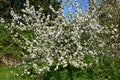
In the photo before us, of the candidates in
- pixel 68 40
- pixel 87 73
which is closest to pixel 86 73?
pixel 87 73

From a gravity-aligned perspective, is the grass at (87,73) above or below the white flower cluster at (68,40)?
below

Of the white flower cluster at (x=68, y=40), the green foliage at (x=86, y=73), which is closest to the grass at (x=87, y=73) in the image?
the green foliage at (x=86, y=73)

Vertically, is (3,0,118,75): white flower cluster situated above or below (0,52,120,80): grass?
above

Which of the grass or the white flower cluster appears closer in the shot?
the white flower cluster

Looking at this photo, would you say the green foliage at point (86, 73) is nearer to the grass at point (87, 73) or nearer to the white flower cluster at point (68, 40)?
the grass at point (87, 73)

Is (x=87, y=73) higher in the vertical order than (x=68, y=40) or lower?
lower

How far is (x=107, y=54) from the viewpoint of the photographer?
35.4 feet

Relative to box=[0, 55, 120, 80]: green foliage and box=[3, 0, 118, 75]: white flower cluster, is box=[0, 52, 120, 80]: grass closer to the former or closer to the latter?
box=[0, 55, 120, 80]: green foliage

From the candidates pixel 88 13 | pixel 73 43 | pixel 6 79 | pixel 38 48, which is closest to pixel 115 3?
pixel 88 13

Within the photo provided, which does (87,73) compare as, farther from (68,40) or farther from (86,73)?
(68,40)

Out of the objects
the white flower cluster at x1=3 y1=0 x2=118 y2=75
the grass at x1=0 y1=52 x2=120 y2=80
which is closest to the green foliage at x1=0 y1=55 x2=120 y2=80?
the grass at x1=0 y1=52 x2=120 y2=80

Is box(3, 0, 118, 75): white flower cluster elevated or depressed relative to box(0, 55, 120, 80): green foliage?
elevated

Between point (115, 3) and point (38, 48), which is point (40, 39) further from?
point (115, 3)

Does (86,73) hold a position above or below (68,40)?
below
